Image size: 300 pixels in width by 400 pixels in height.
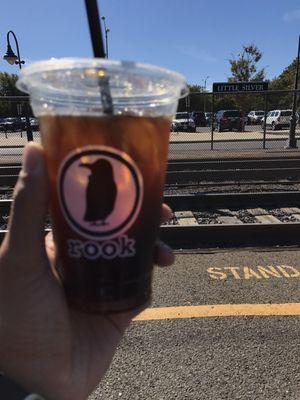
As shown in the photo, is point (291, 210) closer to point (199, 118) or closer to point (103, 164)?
point (103, 164)

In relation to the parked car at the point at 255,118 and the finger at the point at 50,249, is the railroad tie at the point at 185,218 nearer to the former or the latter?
the finger at the point at 50,249

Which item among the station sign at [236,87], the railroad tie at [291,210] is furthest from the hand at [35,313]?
the station sign at [236,87]

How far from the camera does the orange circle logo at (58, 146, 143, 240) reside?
112 centimetres

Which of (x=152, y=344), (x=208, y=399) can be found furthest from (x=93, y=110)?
(x=152, y=344)

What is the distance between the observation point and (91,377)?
1488 mm

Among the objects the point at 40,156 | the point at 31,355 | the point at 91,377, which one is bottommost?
the point at 91,377

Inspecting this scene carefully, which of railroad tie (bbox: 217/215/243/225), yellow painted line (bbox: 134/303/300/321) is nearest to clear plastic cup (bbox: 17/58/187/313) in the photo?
yellow painted line (bbox: 134/303/300/321)

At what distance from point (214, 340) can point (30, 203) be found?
2.65 meters

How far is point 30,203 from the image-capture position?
124cm

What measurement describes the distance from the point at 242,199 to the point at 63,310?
6.65 meters

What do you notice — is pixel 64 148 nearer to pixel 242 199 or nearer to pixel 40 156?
pixel 40 156

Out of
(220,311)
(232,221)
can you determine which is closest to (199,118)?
(232,221)

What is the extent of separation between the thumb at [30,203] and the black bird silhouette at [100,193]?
17cm

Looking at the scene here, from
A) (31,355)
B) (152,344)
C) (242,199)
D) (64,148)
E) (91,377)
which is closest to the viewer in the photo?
(64,148)
